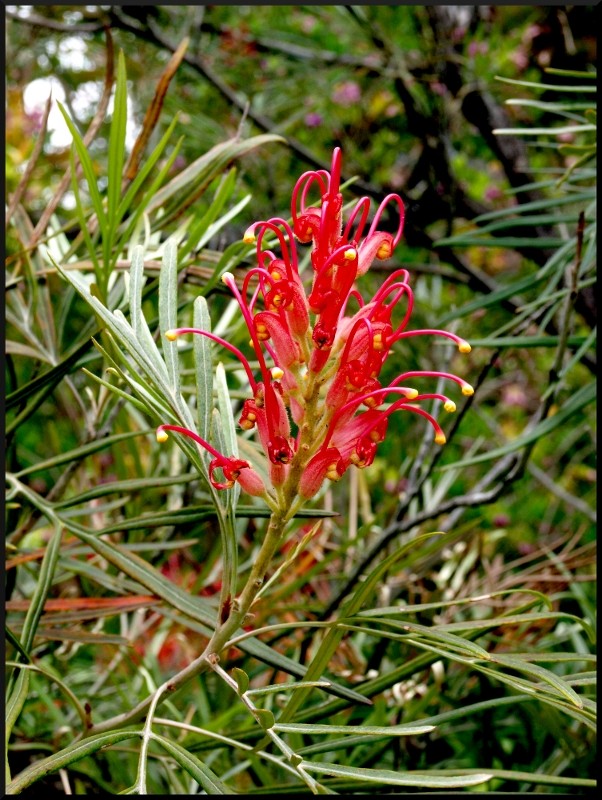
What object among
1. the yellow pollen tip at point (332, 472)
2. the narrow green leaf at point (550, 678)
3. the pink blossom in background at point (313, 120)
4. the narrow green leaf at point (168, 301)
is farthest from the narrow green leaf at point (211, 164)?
the pink blossom in background at point (313, 120)

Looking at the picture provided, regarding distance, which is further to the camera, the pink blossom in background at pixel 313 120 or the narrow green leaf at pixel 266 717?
the pink blossom in background at pixel 313 120

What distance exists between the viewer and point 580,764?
578 millimetres

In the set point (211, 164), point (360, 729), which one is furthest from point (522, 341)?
point (360, 729)

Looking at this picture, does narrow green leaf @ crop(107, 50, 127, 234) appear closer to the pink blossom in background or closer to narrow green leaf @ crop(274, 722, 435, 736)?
narrow green leaf @ crop(274, 722, 435, 736)

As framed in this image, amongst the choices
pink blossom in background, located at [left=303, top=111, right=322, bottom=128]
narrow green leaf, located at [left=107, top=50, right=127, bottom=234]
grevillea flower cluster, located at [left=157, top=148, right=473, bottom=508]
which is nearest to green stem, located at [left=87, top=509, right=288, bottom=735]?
grevillea flower cluster, located at [left=157, top=148, right=473, bottom=508]

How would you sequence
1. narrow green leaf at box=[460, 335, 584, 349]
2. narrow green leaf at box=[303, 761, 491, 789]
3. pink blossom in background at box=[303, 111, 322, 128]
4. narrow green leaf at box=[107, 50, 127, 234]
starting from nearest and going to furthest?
narrow green leaf at box=[303, 761, 491, 789]
narrow green leaf at box=[107, 50, 127, 234]
narrow green leaf at box=[460, 335, 584, 349]
pink blossom in background at box=[303, 111, 322, 128]

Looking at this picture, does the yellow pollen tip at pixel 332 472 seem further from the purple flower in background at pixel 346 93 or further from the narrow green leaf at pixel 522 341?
the purple flower in background at pixel 346 93

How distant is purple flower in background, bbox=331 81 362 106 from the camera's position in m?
1.52

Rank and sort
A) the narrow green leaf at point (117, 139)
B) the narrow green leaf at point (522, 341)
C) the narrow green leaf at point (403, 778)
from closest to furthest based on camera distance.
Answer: the narrow green leaf at point (403, 778) → the narrow green leaf at point (117, 139) → the narrow green leaf at point (522, 341)

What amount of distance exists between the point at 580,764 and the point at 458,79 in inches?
34.3

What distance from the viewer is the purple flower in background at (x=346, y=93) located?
1.52 meters

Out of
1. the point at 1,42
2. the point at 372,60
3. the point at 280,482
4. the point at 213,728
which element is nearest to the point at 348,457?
the point at 280,482

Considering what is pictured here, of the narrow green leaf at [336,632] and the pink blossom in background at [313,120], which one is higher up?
the pink blossom in background at [313,120]

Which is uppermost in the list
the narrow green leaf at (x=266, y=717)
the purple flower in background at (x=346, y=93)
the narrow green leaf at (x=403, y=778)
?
the purple flower in background at (x=346, y=93)
